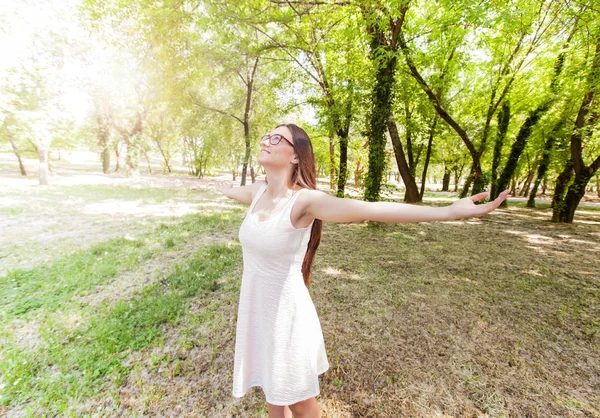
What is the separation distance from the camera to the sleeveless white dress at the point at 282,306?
1741 millimetres

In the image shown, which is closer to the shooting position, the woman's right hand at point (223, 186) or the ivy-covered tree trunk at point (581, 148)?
the woman's right hand at point (223, 186)

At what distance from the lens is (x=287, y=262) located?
5.89 feet

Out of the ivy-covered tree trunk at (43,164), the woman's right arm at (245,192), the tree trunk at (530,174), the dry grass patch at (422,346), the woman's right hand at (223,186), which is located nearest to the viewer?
the woman's right arm at (245,192)

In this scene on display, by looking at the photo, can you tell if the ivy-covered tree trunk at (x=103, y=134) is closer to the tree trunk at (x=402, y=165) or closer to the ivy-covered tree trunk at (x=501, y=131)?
the tree trunk at (x=402, y=165)

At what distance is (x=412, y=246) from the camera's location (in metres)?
8.14

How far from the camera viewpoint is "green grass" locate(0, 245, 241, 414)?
9.19 ft

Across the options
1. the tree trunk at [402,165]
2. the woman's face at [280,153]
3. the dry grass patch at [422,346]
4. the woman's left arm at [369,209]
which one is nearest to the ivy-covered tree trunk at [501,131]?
the tree trunk at [402,165]

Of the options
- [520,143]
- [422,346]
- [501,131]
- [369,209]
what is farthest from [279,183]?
[501,131]

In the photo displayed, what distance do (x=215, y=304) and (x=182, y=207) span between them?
417 inches

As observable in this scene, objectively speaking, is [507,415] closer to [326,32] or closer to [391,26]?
[391,26]

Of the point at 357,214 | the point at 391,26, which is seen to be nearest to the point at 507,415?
the point at 357,214

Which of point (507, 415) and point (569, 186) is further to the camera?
point (569, 186)

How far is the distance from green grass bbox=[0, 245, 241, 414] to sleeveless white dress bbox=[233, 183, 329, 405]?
2497 mm

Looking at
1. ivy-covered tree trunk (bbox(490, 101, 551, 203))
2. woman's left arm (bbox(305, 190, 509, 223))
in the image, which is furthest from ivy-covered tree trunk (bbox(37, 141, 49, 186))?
Result: ivy-covered tree trunk (bbox(490, 101, 551, 203))
